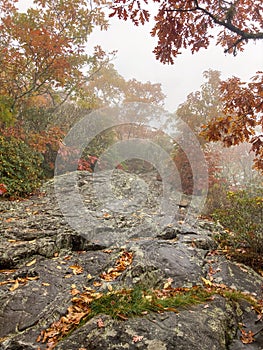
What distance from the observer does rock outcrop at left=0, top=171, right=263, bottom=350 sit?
1.97m

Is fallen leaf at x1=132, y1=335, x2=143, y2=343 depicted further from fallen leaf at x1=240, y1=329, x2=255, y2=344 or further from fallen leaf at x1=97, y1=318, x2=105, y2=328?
fallen leaf at x1=240, y1=329, x2=255, y2=344

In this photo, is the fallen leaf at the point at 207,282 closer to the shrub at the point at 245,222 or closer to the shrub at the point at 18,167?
the shrub at the point at 245,222

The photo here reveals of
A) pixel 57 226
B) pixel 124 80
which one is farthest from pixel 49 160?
pixel 124 80

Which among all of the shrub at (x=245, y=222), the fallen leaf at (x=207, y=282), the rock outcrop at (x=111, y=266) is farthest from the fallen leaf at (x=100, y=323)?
the shrub at (x=245, y=222)

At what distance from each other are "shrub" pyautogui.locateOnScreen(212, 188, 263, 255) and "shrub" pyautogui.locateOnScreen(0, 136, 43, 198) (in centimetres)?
451

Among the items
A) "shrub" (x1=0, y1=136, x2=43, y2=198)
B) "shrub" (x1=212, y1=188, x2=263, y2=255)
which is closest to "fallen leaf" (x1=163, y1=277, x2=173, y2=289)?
Result: "shrub" (x1=212, y1=188, x2=263, y2=255)

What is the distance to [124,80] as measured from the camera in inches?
595

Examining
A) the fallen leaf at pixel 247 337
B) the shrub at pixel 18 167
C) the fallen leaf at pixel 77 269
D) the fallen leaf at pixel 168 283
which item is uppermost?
the shrub at pixel 18 167

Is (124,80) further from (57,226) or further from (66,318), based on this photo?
(66,318)

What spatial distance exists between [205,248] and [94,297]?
89.6 inches

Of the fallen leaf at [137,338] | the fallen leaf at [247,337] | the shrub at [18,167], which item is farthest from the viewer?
the shrub at [18,167]

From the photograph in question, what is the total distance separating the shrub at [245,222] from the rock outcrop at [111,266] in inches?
15.3

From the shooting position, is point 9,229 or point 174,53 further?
point 9,229

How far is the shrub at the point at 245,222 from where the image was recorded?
379 cm
